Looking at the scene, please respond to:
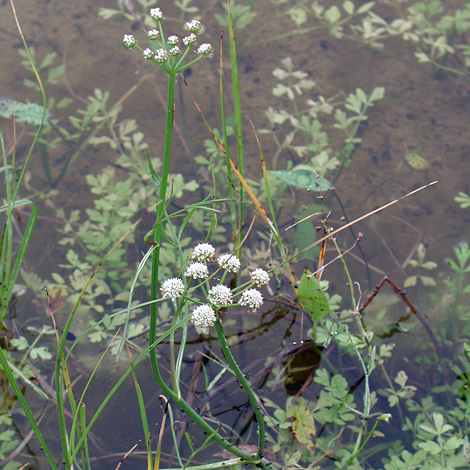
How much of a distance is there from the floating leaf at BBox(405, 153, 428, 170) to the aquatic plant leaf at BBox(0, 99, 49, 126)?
6.91 ft

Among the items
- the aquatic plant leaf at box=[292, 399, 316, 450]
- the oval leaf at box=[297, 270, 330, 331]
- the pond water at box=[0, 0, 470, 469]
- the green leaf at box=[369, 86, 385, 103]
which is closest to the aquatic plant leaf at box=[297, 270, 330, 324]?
the oval leaf at box=[297, 270, 330, 331]

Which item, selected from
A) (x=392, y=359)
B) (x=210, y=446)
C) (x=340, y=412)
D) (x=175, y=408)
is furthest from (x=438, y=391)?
(x=175, y=408)

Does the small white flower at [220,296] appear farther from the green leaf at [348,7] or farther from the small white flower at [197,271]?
the green leaf at [348,7]

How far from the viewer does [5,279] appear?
2090mm

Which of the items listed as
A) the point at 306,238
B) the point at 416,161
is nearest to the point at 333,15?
the point at 416,161

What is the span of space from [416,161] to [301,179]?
76 centimetres

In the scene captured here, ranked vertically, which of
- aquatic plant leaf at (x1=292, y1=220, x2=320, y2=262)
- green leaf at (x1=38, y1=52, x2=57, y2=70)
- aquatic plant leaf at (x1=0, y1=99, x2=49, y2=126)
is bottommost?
aquatic plant leaf at (x1=292, y1=220, x2=320, y2=262)

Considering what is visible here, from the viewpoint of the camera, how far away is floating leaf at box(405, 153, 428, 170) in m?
2.83

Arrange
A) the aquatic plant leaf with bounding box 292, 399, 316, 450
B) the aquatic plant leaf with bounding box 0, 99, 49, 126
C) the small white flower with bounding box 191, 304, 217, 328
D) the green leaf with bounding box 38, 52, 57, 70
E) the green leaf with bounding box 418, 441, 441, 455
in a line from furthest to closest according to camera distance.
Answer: the green leaf with bounding box 38, 52, 57, 70 < the aquatic plant leaf with bounding box 0, 99, 49, 126 < the aquatic plant leaf with bounding box 292, 399, 316, 450 < the green leaf with bounding box 418, 441, 441, 455 < the small white flower with bounding box 191, 304, 217, 328

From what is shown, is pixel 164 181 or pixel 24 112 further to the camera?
pixel 24 112

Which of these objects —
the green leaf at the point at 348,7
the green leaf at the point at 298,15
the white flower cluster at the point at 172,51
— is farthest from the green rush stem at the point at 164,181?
the green leaf at the point at 348,7

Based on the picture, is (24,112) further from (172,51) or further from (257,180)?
(172,51)

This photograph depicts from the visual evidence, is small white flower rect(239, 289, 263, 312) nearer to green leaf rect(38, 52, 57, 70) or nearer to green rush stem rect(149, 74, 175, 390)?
green rush stem rect(149, 74, 175, 390)

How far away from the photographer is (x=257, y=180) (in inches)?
111
